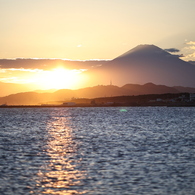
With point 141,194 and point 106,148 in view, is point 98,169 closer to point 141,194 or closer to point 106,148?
point 141,194

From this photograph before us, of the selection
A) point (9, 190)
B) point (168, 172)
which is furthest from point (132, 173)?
point (9, 190)

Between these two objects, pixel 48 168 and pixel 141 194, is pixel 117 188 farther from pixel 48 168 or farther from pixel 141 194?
pixel 48 168

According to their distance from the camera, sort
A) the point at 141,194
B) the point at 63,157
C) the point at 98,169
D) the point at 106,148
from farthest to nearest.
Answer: the point at 106,148 → the point at 63,157 → the point at 98,169 → the point at 141,194

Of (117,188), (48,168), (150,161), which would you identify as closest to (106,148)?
(150,161)

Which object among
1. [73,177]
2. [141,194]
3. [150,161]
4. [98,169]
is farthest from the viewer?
[150,161]

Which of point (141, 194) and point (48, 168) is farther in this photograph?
point (48, 168)

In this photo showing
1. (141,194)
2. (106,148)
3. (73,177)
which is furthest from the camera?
(106,148)

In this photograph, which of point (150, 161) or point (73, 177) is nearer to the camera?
point (73, 177)

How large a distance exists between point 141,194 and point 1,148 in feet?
93.8

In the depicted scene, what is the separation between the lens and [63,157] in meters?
40.1

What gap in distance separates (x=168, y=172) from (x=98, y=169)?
524cm

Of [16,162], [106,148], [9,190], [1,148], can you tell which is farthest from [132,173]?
[1,148]

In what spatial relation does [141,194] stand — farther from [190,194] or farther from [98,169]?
[98,169]

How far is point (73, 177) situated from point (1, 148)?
22249 millimetres
